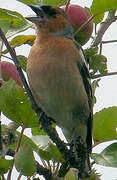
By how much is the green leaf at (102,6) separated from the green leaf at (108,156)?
132 cm

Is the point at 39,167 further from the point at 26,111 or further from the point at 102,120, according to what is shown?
the point at 102,120

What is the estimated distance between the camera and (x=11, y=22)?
11.0 feet

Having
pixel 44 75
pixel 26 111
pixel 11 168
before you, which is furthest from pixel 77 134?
pixel 11 168

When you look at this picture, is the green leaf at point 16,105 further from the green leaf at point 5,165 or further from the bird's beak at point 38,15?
the bird's beak at point 38,15

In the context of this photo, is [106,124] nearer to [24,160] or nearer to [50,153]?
[50,153]

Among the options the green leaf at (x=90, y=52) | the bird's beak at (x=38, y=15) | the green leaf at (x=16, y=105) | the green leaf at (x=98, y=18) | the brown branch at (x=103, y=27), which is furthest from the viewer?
the bird's beak at (x=38, y=15)

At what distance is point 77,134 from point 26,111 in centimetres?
208

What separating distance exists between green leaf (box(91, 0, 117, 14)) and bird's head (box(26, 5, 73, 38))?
36.0 inches

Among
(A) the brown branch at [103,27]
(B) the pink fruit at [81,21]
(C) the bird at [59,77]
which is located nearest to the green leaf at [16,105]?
(A) the brown branch at [103,27]

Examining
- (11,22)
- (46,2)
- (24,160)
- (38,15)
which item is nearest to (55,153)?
(24,160)

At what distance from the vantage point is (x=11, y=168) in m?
2.38

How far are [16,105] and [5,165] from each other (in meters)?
0.58

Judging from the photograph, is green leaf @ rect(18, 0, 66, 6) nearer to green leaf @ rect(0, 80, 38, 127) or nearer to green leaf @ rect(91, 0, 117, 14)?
green leaf @ rect(91, 0, 117, 14)

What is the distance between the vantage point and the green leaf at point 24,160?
7.33ft
